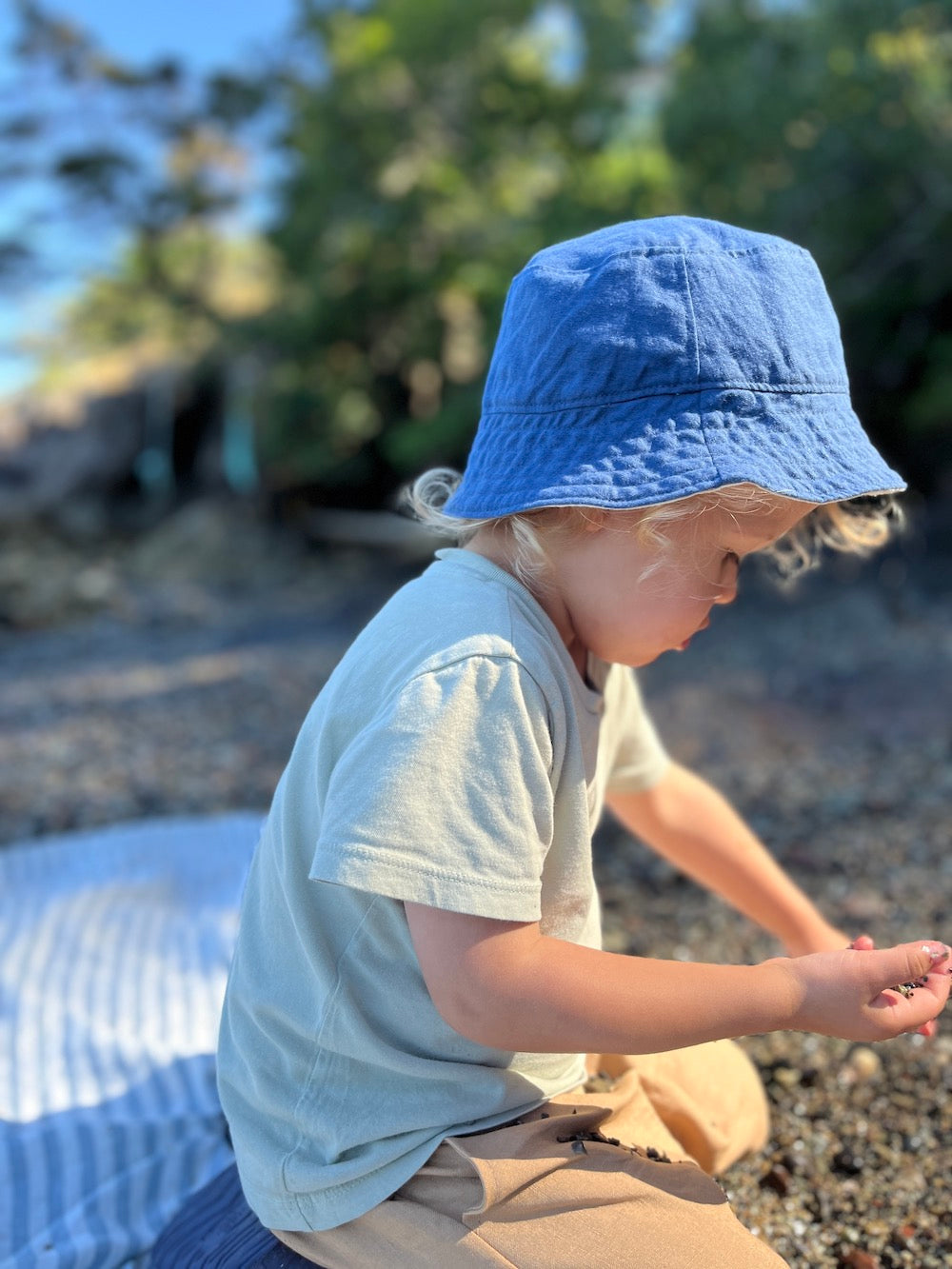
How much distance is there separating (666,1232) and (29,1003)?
1.36m

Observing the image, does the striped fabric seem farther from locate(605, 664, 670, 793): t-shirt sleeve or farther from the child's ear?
the child's ear

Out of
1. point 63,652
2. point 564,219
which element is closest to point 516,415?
point 63,652

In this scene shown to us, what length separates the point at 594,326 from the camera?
0.99 m

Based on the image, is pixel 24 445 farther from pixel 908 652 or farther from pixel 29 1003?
pixel 29 1003

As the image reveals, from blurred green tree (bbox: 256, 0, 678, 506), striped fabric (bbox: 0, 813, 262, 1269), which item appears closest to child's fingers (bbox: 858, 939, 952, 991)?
striped fabric (bbox: 0, 813, 262, 1269)

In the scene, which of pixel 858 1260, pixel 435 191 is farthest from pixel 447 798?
pixel 435 191

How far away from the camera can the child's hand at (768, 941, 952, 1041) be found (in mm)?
1021

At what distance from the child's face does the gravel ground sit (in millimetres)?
831

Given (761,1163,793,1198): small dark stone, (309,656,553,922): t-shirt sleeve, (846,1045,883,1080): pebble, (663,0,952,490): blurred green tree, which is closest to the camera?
(309,656,553,922): t-shirt sleeve

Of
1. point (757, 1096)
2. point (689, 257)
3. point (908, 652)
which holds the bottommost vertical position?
point (908, 652)

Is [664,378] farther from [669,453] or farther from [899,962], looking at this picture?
[899,962]

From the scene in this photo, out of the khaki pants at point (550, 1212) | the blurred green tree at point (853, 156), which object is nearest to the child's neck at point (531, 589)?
the khaki pants at point (550, 1212)

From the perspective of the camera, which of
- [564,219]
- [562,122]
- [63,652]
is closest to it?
[63,652]

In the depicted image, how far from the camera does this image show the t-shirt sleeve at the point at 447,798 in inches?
35.9
